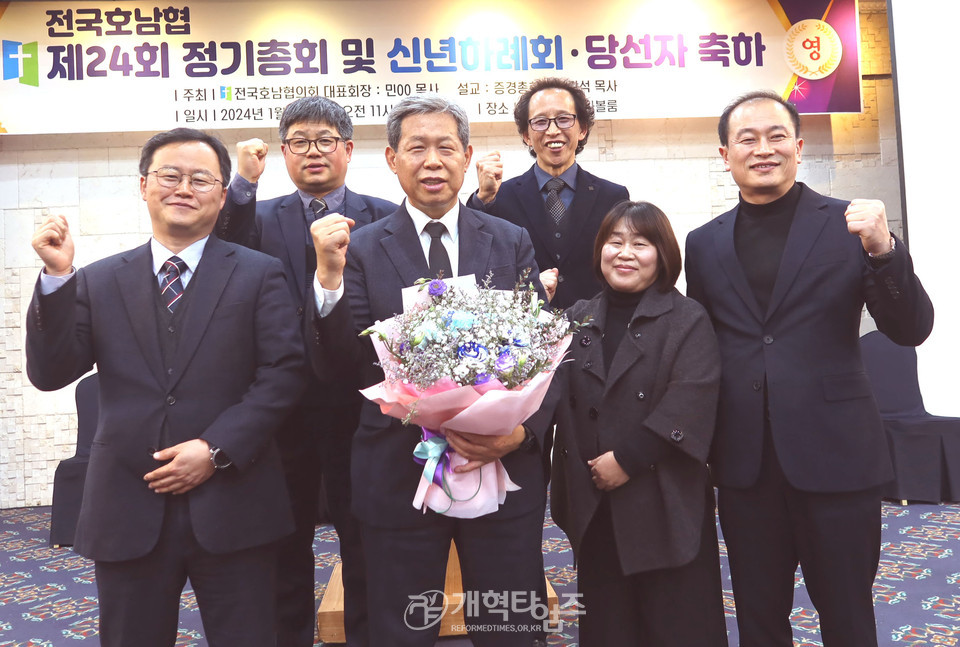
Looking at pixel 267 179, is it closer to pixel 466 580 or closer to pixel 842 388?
pixel 466 580

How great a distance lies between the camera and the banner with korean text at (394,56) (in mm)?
5551

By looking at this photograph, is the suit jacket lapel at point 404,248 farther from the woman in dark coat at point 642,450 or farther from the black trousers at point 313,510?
the black trousers at point 313,510

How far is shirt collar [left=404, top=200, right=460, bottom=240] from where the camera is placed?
6.71 ft

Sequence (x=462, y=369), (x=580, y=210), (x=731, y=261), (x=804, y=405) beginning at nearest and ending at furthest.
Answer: (x=462, y=369) → (x=804, y=405) → (x=731, y=261) → (x=580, y=210)

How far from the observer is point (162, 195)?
1962 millimetres

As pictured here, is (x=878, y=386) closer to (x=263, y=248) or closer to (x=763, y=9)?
(x=763, y=9)

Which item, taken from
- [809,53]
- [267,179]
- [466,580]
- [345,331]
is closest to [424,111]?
[345,331]

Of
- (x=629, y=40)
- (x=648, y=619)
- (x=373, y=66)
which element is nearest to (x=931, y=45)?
(x=629, y=40)

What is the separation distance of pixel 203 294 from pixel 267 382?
0.27m

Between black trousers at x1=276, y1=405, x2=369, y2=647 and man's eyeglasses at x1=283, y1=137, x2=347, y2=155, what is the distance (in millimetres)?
869

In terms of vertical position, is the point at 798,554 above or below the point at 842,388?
below

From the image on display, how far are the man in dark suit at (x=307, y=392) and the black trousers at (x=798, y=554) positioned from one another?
1.19 metres

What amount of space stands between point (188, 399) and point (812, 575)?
1.67 m

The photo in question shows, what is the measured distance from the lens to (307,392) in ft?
8.11
